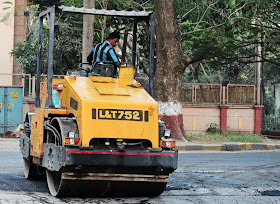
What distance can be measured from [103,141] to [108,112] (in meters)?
0.39

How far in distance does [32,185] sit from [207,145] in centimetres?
984

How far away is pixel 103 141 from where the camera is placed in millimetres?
7836

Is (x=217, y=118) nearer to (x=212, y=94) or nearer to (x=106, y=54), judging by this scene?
(x=212, y=94)

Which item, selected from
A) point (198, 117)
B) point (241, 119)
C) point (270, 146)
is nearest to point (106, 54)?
point (270, 146)

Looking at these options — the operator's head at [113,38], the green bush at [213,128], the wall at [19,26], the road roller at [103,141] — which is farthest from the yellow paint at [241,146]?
the wall at [19,26]

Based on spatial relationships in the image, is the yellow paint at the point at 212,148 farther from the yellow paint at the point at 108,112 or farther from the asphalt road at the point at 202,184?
the yellow paint at the point at 108,112

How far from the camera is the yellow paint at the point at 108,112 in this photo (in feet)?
25.1

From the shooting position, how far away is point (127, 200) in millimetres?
8070

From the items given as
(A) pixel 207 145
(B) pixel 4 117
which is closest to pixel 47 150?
(A) pixel 207 145

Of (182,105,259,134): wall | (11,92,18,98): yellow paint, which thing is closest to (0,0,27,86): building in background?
(11,92,18,98): yellow paint

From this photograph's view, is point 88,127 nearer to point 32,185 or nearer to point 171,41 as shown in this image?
point 32,185

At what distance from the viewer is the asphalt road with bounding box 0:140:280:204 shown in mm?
8117

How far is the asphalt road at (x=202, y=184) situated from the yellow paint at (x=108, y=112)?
806 mm

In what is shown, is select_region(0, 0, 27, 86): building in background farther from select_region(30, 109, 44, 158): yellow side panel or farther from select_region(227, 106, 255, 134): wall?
select_region(30, 109, 44, 158): yellow side panel
